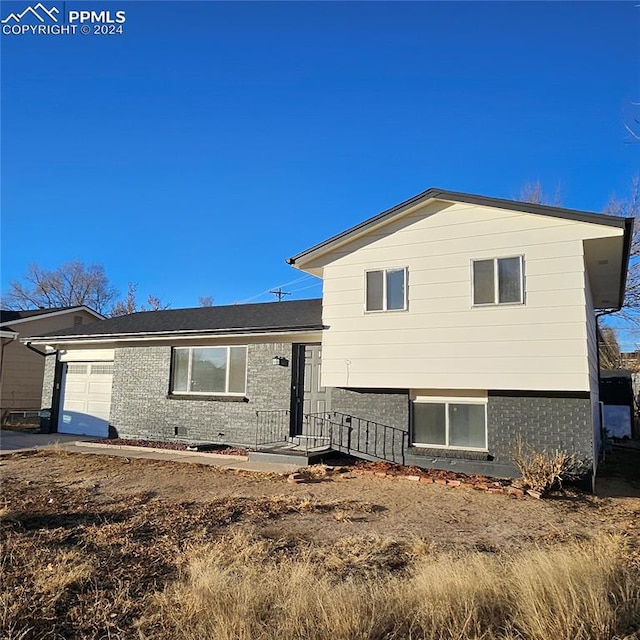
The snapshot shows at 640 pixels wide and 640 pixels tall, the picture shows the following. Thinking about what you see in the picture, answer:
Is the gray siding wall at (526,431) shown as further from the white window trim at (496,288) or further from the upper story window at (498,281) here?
the upper story window at (498,281)

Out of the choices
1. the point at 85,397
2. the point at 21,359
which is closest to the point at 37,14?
the point at 85,397

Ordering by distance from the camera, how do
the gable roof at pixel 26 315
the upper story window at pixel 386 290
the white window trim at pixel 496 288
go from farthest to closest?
the gable roof at pixel 26 315
the upper story window at pixel 386 290
the white window trim at pixel 496 288

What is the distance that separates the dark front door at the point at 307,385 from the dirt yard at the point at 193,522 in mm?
2499

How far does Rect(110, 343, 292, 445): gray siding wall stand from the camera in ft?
41.7

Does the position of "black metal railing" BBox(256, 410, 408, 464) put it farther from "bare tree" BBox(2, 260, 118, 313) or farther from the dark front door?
"bare tree" BBox(2, 260, 118, 313)

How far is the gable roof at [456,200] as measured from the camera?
28.8 ft

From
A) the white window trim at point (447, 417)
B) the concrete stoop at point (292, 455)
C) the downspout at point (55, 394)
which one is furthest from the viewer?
the downspout at point (55, 394)

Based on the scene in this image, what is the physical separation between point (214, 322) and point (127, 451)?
4065 millimetres

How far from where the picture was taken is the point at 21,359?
2109cm

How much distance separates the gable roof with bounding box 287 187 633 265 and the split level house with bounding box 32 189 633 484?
23 mm

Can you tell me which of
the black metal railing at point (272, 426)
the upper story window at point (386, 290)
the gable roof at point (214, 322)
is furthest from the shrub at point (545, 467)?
the black metal railing at point (272, 426)

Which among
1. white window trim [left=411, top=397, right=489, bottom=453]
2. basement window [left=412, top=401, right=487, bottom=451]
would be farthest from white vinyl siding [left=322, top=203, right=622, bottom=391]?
basement window [left=412, top=401, right=487, bottom=451]

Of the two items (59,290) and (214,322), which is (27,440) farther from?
(59,290)

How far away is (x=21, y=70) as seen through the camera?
870cm
